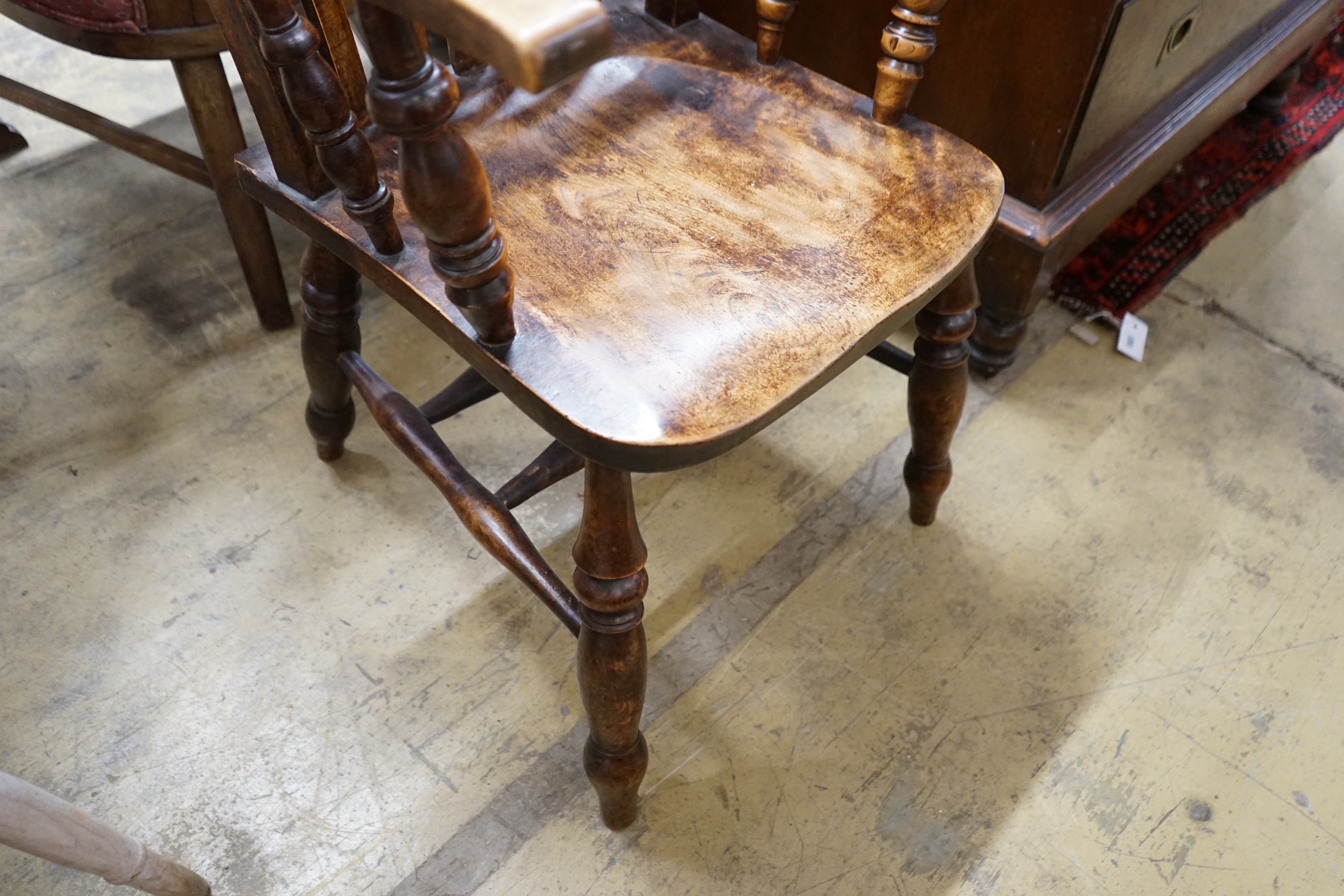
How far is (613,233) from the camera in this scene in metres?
0.81

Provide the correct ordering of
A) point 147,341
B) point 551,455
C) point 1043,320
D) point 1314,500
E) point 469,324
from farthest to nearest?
point 1043,320 → point 147,341 → point 1314,500 → point 551,455 → point 469,324

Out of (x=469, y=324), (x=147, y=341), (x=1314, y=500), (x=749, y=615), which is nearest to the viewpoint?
(x=469, y=324)

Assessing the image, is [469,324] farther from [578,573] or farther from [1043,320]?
[1043,320]

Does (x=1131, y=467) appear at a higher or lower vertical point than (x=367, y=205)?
lower

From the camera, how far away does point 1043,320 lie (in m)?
1.52

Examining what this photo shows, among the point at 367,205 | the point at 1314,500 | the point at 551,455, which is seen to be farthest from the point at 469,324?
the point at 1314,500

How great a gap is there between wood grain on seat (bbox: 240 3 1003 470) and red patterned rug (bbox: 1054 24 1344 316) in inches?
30.6

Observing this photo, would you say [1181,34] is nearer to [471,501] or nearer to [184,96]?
[471,501]

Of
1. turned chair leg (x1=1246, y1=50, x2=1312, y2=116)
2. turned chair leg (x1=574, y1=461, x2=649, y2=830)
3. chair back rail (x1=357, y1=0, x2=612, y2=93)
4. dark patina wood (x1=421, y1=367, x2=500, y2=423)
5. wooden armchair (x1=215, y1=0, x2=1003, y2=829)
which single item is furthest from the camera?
turned chair leg (x1=1246, y1=50, x2=1312, y2=116)

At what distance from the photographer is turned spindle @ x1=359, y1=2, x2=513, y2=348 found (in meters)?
0.54

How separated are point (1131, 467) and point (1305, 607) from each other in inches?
10.2

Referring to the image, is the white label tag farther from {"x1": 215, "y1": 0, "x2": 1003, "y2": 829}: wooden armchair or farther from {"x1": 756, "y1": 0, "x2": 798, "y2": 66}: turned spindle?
{"x1": 756, "y1": 0, "x2": 798, "y2": 66}: turned spindle

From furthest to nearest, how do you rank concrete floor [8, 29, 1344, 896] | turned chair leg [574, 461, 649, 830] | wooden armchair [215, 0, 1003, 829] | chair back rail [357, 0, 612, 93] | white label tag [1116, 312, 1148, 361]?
white label tag [1116, 312, 1148, 361], concrete floor [8, 29, 1344, 896], turned chair leg [574, 461, 649, 830], wooden armchair [215, 0, 1003, 829], chair back rail [357, 0, 612, 93]

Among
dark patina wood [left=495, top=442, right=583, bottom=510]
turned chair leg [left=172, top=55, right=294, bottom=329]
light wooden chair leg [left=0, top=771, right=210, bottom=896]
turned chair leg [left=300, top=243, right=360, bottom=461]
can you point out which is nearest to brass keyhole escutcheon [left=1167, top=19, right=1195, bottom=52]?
dark patina wood [left=495, top=442, right=583, bottom=510]
